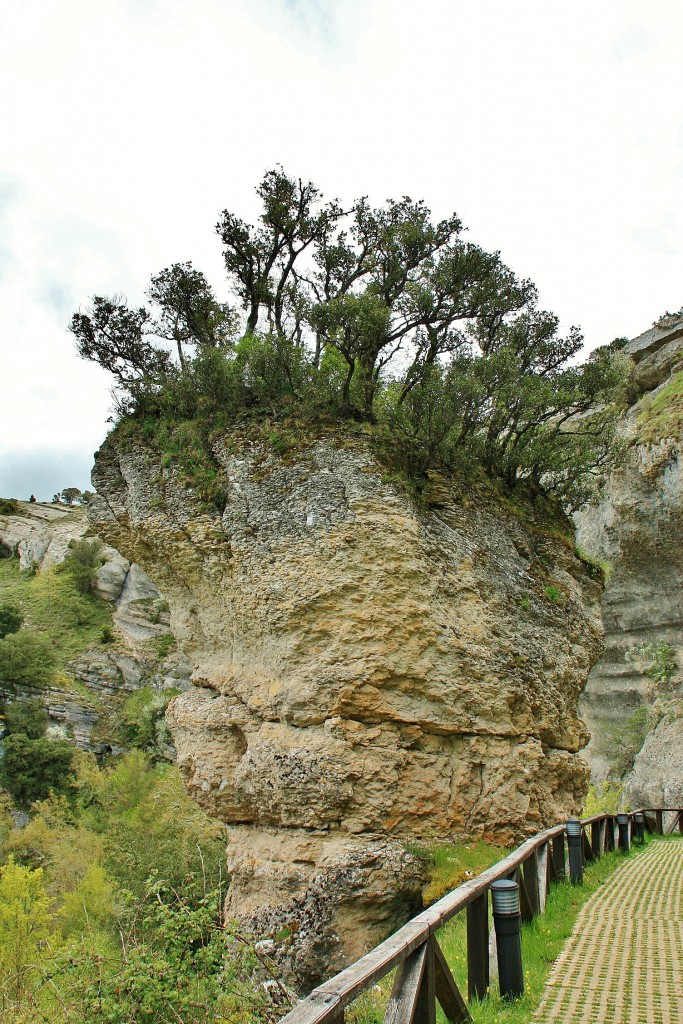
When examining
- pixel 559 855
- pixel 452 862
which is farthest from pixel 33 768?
pixel 559 855

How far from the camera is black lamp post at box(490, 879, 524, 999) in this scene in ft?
16.9

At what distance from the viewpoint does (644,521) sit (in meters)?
28.1

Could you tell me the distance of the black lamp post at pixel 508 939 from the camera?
5.15m

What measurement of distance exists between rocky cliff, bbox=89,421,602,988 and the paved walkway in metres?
3.32

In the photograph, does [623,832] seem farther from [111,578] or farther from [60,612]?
[111,578]

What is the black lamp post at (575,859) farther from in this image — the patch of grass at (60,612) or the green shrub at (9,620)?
the green shrub at (9,620)

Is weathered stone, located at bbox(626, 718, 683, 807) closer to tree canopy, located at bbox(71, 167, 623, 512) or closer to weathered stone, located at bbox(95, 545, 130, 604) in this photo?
tree canopy, located at bbox(71, 167, 623, 512)

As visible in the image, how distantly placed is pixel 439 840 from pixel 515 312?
45.1ft

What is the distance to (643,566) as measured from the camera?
2944 cm

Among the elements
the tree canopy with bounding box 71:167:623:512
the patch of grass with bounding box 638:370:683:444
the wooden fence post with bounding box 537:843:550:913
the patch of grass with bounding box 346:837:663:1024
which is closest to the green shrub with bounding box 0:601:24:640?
the tree canopy with bounding box 71:167:623:512

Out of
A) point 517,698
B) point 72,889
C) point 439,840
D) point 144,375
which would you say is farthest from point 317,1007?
point 72,889

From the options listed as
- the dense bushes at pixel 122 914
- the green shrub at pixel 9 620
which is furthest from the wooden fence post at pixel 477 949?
the green shrub at pixel 9 620

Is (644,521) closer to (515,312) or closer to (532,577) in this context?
(515,312)

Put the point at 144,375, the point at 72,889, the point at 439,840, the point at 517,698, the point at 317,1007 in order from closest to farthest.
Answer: the point at 317,1007
the point at 439,840
the point at 517,698
the point at 144,375
the point at 72,889
